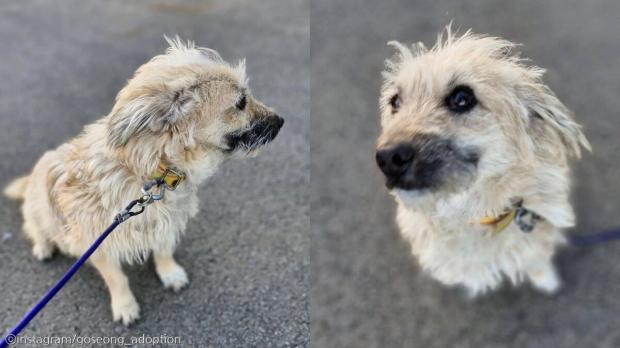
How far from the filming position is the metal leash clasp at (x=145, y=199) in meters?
2.08

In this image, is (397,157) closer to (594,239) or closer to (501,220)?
(501,220)

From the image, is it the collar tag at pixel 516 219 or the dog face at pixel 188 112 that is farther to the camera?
the collar tag at pixel 516 219

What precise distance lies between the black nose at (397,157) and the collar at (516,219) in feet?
2.28

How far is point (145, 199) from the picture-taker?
215 cm

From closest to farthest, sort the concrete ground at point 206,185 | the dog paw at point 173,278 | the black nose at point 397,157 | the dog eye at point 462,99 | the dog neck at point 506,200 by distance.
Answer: the black nose at point 397,157
the dog eye at point 462,99
the dog neck at point 506,200
the concrete ground at point 206,185
the dog paw at point 173,278

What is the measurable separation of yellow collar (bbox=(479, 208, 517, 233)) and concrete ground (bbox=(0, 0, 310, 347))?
1195mm

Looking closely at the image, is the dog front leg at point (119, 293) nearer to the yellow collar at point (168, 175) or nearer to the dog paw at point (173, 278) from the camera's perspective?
the dog paw at point (173, 278)

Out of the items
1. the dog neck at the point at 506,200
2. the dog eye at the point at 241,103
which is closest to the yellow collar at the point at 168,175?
the dog eye at the point at 241,103

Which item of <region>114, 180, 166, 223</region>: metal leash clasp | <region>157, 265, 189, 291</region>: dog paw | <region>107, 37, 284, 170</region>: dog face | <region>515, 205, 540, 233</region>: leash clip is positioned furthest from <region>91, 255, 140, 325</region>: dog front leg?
<region>515, 205, 540, 233</region>: leash clip

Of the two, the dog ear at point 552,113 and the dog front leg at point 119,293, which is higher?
the dog ear at point 552,113

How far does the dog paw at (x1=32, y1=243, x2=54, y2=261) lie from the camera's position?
298 cm

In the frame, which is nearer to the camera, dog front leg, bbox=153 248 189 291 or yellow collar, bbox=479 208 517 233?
yellow collar, bbox=479 208 517 233

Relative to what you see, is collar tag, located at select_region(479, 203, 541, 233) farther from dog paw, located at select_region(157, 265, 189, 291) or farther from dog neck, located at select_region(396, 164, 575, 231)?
dog paw, located at select_region(157, 265, 189, 291)

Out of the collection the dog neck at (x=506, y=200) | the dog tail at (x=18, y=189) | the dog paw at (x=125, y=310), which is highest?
the dog neck at (x=506, y=200)
